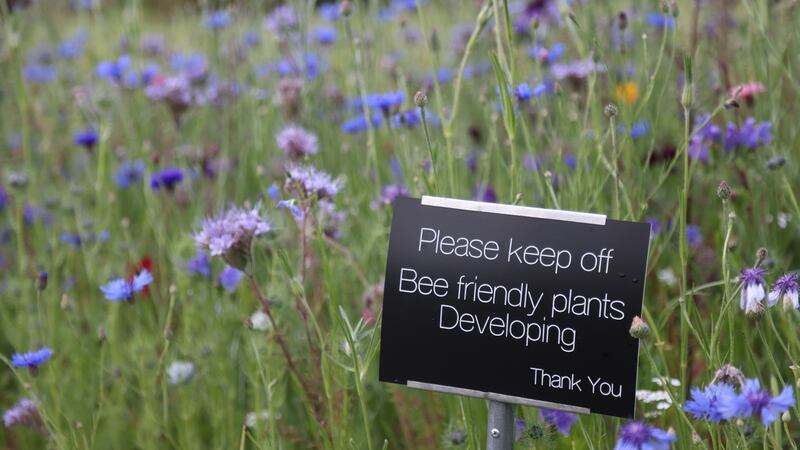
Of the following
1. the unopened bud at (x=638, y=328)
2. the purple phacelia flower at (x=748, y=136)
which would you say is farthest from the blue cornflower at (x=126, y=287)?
the purple phacelia flower at (x=748, y=136)

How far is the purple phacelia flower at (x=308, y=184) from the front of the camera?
1.02 metres

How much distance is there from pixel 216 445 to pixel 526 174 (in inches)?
33.3

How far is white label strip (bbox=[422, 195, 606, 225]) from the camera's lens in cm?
83

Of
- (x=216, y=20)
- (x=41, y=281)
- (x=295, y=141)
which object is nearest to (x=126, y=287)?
(x=41, y=281)

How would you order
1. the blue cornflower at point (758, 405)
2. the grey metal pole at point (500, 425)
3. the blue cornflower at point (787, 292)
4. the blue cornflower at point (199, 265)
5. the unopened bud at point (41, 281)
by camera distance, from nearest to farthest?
the blue cornflower at point (758, 405) → the blue cornflower at point (787, 292) → the grey metal pole at point (500, 425) → the unopened bud at point (41, 281) → the blue cornflower at point (199, 265)

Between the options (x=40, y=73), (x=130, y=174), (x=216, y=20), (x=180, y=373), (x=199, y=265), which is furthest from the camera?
(x=40, y=73)

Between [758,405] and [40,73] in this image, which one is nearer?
[758,405]

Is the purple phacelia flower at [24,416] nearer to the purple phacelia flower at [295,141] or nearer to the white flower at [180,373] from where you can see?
the white flower at [180,373]

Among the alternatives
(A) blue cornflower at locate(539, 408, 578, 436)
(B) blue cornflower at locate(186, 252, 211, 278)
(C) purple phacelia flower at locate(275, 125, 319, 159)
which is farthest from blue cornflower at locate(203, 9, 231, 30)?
(A) blue cornflower at locate(539, 408, 578, 436)

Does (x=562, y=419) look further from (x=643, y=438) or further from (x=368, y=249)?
(x=368, y=249)

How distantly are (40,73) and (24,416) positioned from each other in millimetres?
2023

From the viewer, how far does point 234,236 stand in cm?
102

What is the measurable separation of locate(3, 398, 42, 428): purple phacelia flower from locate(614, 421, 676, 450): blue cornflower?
2.89 ft

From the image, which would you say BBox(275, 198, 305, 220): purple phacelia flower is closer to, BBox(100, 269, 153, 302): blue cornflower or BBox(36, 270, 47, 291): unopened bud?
BBox(100, 269, 153, 302): blue cornflower
